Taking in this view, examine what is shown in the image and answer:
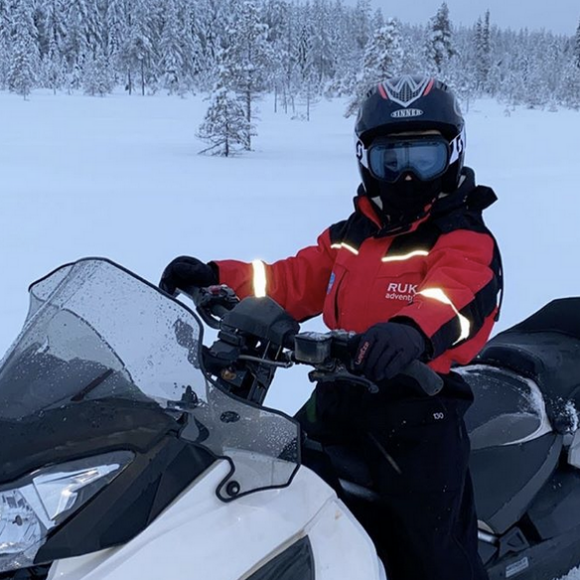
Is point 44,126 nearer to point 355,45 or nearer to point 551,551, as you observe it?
point 551,551

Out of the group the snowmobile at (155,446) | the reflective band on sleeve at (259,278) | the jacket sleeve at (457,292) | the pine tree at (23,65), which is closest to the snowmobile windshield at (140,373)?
the snowmobile at (155,446)

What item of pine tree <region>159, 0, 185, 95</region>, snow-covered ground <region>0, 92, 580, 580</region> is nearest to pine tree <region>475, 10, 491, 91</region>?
pine tree <region>159, 0, 185, 95</region>

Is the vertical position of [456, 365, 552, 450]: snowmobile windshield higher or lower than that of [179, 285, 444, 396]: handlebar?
lower

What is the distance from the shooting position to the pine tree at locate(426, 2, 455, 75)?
33.3 m

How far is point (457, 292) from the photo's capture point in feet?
6.25

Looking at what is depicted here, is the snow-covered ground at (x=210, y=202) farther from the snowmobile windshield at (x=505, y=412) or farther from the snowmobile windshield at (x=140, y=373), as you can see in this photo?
the snowmobile windshield at (x=140, y=373)

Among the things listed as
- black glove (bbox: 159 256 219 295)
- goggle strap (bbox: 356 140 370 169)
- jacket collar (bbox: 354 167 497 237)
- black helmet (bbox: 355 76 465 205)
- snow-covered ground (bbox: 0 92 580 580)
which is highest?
black helmet (bbox: 355 76 465 205)

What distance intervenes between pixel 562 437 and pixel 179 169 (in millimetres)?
12609

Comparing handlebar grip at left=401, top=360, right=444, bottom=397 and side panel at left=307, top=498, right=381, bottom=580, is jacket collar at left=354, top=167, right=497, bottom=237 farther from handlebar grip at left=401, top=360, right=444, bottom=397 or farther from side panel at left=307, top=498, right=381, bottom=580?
side panel at left=307, top=498, right=381, bottom=580

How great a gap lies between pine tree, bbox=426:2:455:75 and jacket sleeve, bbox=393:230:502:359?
32547 mm

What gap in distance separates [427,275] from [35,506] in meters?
1.16

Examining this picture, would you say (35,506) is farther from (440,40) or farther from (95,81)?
(95,81)

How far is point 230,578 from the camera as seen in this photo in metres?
1.32

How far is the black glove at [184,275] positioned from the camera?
7.11 feet
